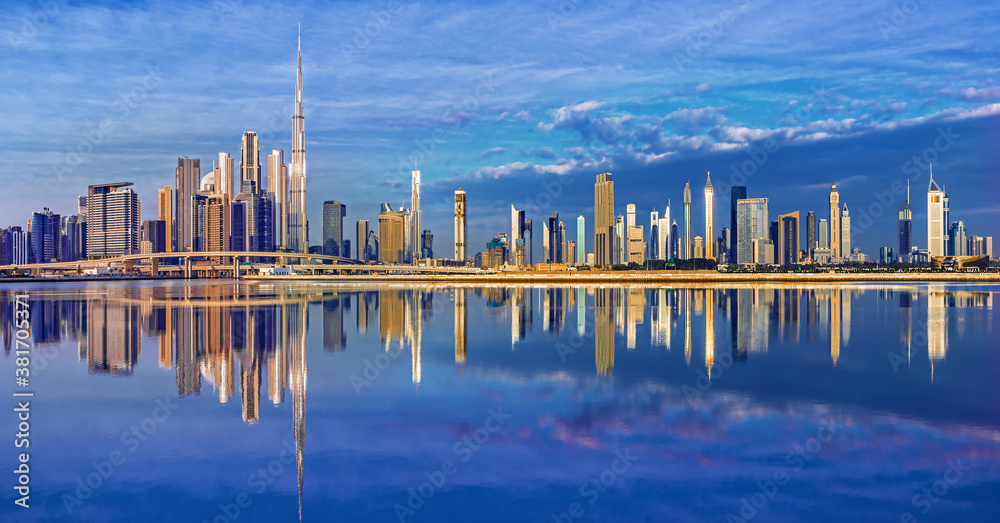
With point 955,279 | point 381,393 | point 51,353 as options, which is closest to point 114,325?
point 51,353

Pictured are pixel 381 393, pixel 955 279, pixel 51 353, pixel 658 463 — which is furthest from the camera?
pixel 955 279

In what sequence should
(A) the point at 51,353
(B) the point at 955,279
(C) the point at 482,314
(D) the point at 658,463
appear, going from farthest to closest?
(B) the point at 955,279
(C) the point at 482,314
(A) the point at 51,353
(D) the point at 658,463

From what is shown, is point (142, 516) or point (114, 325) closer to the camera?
point (142, 516)

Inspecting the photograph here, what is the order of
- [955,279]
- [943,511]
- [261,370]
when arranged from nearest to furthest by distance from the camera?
[943,511] < [261,370] < [955,279]

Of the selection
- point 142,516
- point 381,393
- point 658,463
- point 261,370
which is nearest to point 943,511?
point 658,463

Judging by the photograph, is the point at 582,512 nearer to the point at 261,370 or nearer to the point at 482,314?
the point at 261,370

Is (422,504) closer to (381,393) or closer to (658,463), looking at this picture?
(658,463)
